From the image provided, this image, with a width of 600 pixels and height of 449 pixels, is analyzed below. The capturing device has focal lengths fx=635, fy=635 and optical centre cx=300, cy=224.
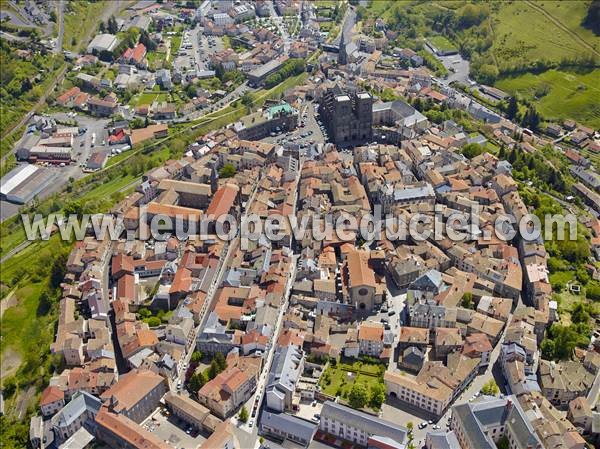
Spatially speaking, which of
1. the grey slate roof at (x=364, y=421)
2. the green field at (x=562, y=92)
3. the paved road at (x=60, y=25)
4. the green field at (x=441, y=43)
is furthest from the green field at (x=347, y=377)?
the paved road at (x=60, y=25)

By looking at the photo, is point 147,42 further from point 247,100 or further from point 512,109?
point 512,109

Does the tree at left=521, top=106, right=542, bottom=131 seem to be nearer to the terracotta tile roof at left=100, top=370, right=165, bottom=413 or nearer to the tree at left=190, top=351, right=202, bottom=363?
the tree at left=190, top=351, right=202, bottom=363

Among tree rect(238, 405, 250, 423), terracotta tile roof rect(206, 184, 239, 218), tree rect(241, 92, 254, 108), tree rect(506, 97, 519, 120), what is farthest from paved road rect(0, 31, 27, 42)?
tree rect(238, 405, 250, 423)

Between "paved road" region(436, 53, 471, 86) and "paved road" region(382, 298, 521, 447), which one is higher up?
"paved road" region(436, 53, 471, 86)

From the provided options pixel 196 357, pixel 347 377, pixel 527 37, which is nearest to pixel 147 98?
pixel 196 357

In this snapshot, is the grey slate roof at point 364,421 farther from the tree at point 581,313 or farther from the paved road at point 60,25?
the paved road at point 60,25

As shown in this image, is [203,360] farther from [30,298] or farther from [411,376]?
[30,298]
